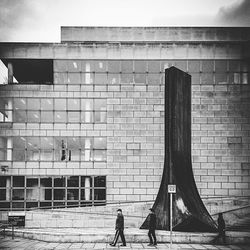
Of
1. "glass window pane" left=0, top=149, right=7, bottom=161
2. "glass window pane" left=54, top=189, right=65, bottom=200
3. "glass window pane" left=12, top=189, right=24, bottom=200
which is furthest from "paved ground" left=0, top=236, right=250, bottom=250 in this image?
"glass window pane" left=0, top=149, right=7, bottom=161

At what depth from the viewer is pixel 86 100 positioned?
2802 cm

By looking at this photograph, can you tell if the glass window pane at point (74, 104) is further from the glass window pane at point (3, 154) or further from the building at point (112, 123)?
the glass window pane at point (3, 154)

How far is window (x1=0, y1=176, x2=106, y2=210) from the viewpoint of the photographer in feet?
88.9

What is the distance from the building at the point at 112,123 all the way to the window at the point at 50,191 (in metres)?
0.07

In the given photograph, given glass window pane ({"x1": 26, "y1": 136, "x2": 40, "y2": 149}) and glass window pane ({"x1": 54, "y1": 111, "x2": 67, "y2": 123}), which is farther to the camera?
glass window pane ({"x1": 54, "y1": 111, "x2": 67, "y2": 123})

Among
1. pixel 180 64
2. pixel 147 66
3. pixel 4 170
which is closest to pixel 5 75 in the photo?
pixel 4 170

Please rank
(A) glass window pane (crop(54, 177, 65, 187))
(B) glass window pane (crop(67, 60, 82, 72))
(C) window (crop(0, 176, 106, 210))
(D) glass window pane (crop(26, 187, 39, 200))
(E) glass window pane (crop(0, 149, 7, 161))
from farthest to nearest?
1. (B) glass window pane (crop(67, 60, 82, 72))
2. (E) glass window pane (crop(0, 149, 7, 161))
3. (A) glass window pane (crop(54, 177, 65, 187))
4. (D) glass window pane (crop(26, 187, 39, 200))
5. (C) window (crop(0, 176, 106, 210))

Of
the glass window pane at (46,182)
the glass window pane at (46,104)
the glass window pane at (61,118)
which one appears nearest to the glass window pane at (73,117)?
the glass window pane at (61,118)

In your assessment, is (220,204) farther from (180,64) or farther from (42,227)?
(42,227)

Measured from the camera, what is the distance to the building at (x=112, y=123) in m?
27.2

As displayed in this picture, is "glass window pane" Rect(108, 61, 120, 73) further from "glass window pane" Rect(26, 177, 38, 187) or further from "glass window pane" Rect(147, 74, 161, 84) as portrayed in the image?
"glass window pane" Rect(26, 177, 38, 187)

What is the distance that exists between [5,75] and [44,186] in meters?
9.26

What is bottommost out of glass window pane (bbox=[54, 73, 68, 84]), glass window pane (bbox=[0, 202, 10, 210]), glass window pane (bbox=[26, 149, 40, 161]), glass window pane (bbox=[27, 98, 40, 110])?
glass window pane (bbox=[0, 202, 10, 210])

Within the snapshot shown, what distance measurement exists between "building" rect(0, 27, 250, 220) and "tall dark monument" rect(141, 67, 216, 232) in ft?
25.8
